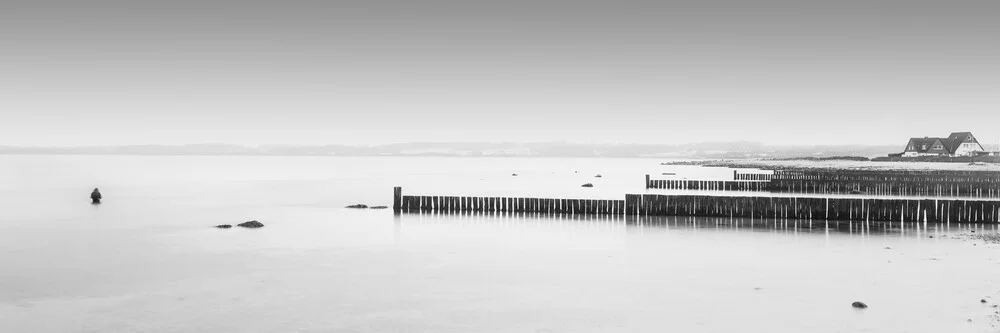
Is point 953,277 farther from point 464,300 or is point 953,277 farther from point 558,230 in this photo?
point 558,230

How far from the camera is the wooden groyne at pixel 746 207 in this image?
2627cm

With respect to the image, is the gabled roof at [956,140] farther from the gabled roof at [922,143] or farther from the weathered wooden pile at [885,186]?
the weathered wooden pile at [885,186]

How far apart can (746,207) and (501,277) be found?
14.8 m

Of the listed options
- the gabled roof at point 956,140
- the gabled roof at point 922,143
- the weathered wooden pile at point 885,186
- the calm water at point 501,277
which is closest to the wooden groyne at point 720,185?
the weathered wooden pile at point 885,186

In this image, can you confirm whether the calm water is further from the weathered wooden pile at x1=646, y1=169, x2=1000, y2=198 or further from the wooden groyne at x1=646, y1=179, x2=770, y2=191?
the wooden groyne at x1=646, y1=179, x2=770, y2=191

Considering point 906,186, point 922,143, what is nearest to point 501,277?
point 906,186

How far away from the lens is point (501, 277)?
55.0 feet

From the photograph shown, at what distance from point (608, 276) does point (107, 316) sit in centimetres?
974

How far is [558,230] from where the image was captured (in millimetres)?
25344

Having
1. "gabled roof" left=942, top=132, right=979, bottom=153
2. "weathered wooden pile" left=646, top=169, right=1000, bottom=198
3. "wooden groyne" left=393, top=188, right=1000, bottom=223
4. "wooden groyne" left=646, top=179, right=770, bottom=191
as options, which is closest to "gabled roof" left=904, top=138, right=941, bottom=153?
"gabled roof" left=942, top=132, right=979, bottom=153

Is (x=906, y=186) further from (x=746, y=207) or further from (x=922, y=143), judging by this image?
(x=922, y=143)

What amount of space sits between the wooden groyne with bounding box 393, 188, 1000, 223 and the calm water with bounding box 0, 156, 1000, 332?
4.63ft

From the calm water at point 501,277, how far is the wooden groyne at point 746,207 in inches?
55.5

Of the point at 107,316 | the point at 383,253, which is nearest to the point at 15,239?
the point at 383,253
